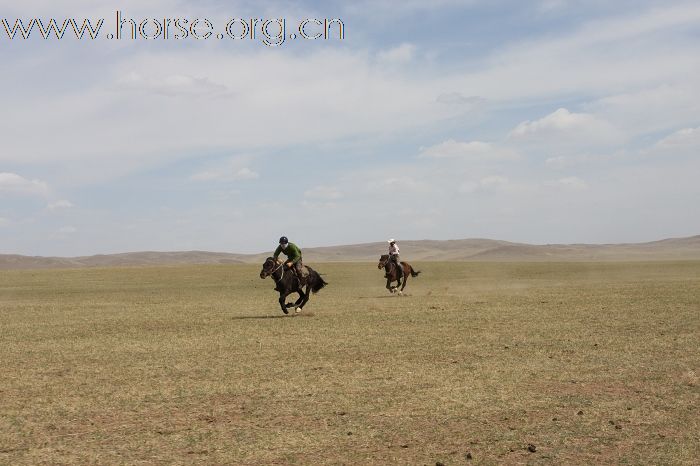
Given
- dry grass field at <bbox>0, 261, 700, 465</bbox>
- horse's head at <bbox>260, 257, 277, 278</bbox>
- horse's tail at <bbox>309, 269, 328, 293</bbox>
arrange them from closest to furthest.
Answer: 1. dry grass field at <bbox>0, 261, 700, 465</bbox>
2. horse's head at <bbox>260, 257, 277, 278</bbox>
3. horse's tail at <bbox>309, 269, 328, 293</bbox>

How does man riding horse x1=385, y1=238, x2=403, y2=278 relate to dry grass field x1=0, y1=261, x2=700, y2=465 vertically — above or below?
above

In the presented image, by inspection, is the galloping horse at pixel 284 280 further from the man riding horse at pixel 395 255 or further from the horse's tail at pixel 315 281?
the man riding horse at pixel 395 255

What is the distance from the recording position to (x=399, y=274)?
110 feet

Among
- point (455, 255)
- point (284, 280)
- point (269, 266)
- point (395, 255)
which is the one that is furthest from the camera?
point (455, 255)

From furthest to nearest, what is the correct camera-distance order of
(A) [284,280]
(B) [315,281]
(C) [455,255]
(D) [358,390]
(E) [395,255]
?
1. (C) [455,255]
2. (E) [395,255]
3. (B) [315,281]
4. (A) [284,280]
5. (D) [358,390]

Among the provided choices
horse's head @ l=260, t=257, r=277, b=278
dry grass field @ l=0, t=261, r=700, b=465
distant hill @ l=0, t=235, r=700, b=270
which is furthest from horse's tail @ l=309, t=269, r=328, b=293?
distant hill @ l=0, t=235, r=700, b=270

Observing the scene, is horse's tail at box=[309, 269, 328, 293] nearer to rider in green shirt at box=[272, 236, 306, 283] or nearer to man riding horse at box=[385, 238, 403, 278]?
rider in green shirt at box=[272, 236, 306, 283]

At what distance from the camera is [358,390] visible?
1162 centimetres

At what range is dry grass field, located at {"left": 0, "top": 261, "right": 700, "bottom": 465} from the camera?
28.0ft

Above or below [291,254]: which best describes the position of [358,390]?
below

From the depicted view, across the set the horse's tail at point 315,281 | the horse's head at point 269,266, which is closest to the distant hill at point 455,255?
the horse's tail at point 315,281

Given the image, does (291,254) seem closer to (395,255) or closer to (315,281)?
(315,281)

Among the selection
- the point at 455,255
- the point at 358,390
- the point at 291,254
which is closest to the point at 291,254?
the point at 291,254

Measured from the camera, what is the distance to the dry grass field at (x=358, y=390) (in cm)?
855
